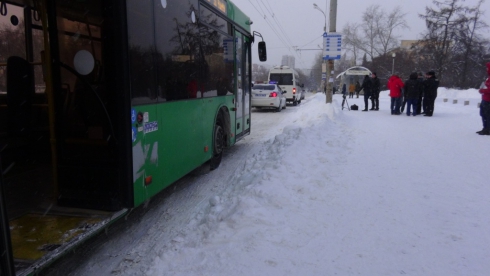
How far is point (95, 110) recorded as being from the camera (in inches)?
143

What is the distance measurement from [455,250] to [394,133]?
6342 millimetres

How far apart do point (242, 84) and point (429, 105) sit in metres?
8.09

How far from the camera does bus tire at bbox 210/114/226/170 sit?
21.2 feet

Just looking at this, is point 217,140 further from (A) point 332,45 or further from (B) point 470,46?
(B) point 470,46

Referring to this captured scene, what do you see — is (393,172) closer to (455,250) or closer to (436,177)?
(436,177)

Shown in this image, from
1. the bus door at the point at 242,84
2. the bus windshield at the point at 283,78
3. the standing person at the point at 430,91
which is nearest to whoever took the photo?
the bus door at the point at 242,84

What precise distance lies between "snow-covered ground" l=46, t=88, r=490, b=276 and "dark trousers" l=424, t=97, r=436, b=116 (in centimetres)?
675

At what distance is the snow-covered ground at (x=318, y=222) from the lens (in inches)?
117

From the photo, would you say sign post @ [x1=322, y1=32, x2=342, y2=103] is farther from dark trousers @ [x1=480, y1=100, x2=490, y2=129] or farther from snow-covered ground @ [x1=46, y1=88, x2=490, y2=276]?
snow-covered ground @ [x1=46, y1=88, x2=490, y2=276]

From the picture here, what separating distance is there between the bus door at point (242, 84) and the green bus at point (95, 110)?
2909 millimetres

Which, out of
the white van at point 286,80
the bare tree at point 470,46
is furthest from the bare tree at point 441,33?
the white van at point 286,80

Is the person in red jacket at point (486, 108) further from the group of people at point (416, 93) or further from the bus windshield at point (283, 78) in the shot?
the bus windshield at point (283, 78)

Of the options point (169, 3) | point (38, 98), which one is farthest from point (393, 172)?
point (38, 98)

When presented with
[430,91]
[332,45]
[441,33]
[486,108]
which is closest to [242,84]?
[486,108]
